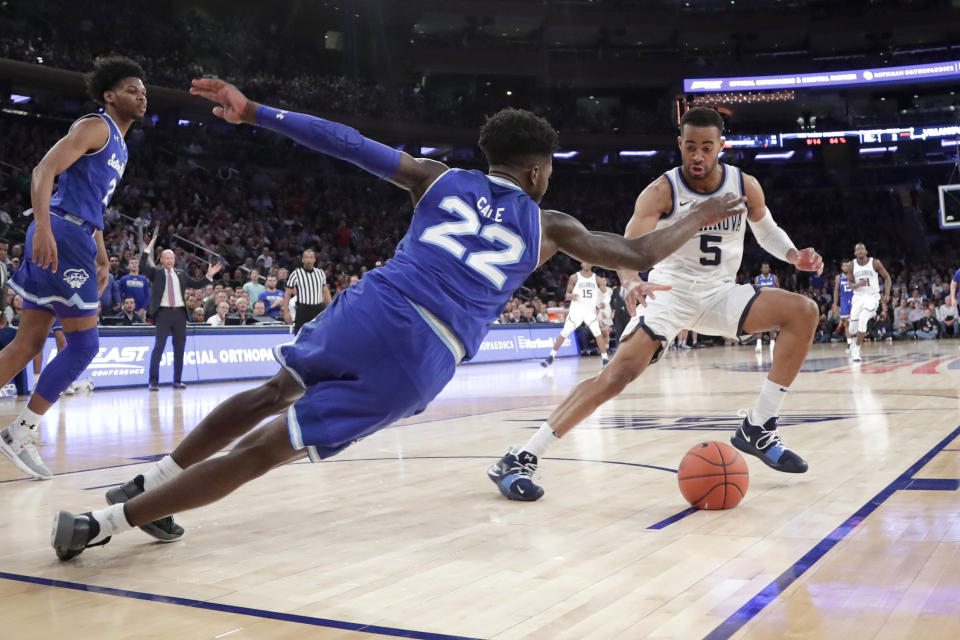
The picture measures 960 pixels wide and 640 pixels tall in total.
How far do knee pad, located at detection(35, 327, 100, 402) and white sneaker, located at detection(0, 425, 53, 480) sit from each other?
0.77 ft

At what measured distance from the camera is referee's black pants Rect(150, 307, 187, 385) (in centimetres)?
1216

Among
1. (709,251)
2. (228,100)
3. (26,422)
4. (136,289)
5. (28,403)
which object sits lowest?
(26,422)

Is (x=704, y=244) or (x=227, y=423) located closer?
(x=227, y=423)

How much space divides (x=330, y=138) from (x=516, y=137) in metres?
0.67

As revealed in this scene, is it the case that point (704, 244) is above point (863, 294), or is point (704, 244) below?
above

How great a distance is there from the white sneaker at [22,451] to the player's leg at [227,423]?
1.89 metres

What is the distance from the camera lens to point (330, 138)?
2850mm

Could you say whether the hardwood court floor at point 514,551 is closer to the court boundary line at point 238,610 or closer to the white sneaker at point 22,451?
the court boundary line at point 238,610

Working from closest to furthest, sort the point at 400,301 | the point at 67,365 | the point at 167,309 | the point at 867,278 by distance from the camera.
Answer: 1. the point at 400,301
2. the point at 67,365
3. the point at 167,309
4. the point at 867,278

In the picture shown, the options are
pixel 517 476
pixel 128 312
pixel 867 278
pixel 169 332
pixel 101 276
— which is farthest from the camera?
pixel 867 278

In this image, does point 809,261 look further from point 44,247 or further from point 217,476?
point 44,247

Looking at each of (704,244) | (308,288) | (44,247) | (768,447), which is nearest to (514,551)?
(768,447)

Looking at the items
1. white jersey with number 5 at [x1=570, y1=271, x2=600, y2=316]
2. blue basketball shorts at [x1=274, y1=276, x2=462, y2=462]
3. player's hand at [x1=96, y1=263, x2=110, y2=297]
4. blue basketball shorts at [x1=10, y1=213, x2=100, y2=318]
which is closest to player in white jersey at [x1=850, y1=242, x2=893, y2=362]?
white jersey with number 5 at [x1=570, y1=271, x2=600, y2=316]

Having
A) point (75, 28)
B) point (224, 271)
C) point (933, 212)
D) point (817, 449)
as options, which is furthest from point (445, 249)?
point (933, 212)
